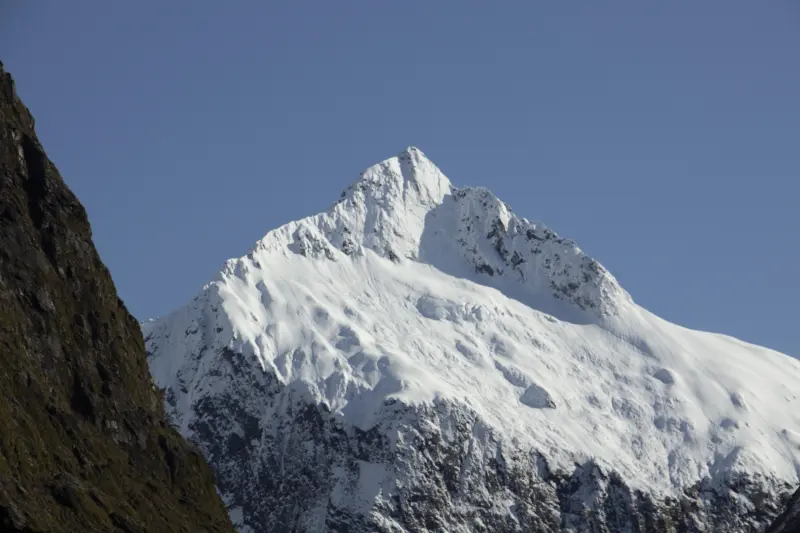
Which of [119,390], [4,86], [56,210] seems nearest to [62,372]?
[119,390]

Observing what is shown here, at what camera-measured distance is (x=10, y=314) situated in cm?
13550

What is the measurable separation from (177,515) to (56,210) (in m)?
29.3

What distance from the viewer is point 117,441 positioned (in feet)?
468

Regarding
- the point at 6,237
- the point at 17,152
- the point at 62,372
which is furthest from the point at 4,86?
the point at 62,372

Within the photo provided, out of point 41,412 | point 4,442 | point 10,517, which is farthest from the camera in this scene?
point 41,412

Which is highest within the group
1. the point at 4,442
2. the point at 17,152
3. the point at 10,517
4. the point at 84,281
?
the point at 17,152

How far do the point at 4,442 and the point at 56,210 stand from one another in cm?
3578

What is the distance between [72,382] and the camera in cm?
14138

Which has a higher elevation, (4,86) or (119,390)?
(4,86)

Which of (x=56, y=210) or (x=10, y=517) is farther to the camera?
(x=56, y=210)

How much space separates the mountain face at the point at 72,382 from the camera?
12631 cm

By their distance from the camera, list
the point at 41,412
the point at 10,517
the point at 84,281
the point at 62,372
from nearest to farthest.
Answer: the point at 10,517 < the point at 41,412 < the point at 62,372 < the point at 84,281

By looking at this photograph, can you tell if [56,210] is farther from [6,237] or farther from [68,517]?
[68,517]

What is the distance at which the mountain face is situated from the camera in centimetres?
12631
